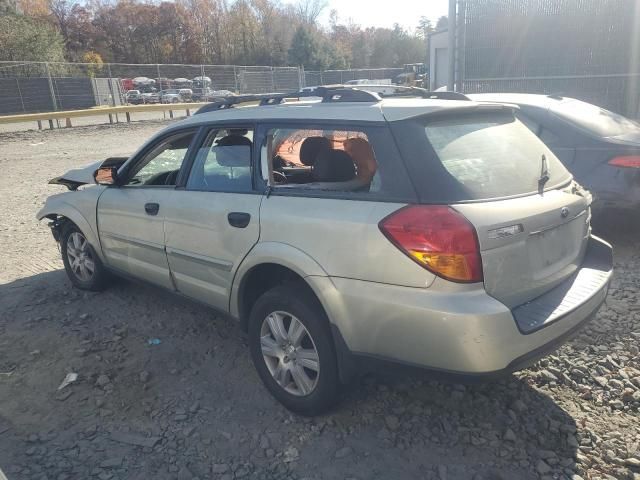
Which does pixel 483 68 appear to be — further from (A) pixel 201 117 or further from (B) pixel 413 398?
(B) pixel 413 398

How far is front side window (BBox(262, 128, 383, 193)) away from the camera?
272 centimetres

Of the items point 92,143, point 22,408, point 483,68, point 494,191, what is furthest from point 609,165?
point 92,143

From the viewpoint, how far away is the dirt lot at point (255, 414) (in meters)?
2.58

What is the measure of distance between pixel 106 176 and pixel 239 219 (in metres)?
1.86

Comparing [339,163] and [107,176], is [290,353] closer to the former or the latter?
[339,163]

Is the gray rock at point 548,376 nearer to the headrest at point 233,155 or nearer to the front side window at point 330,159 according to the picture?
the front side window at point 330,159

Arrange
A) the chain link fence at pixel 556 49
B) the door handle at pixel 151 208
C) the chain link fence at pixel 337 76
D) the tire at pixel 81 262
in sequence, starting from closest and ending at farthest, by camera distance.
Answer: the door handle at pixel 151 208, the tire at pixel 81 262, the chain link fence at pixel 556 49, the chain link fence at pixel 337 76

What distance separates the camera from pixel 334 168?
9.84 feet

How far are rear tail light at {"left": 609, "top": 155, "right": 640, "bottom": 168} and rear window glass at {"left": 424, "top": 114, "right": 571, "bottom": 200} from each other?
2062mm

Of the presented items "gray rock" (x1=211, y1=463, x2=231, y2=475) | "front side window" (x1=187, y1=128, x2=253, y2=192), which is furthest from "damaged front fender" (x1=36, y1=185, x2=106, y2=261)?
"gray rock" (x1=211, y1=463, x2=231, y2=475)

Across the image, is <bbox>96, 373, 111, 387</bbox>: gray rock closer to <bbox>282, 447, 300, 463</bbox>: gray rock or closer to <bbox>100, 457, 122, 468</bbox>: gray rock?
<bbox>100, 457, 122, 468</bbox>: gray rock

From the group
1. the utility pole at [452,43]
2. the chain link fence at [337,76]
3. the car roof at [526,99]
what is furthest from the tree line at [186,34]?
the car roof at [526,99]

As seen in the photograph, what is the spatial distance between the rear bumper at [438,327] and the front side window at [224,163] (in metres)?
0.99

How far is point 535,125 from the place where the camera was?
5125 millimetres
